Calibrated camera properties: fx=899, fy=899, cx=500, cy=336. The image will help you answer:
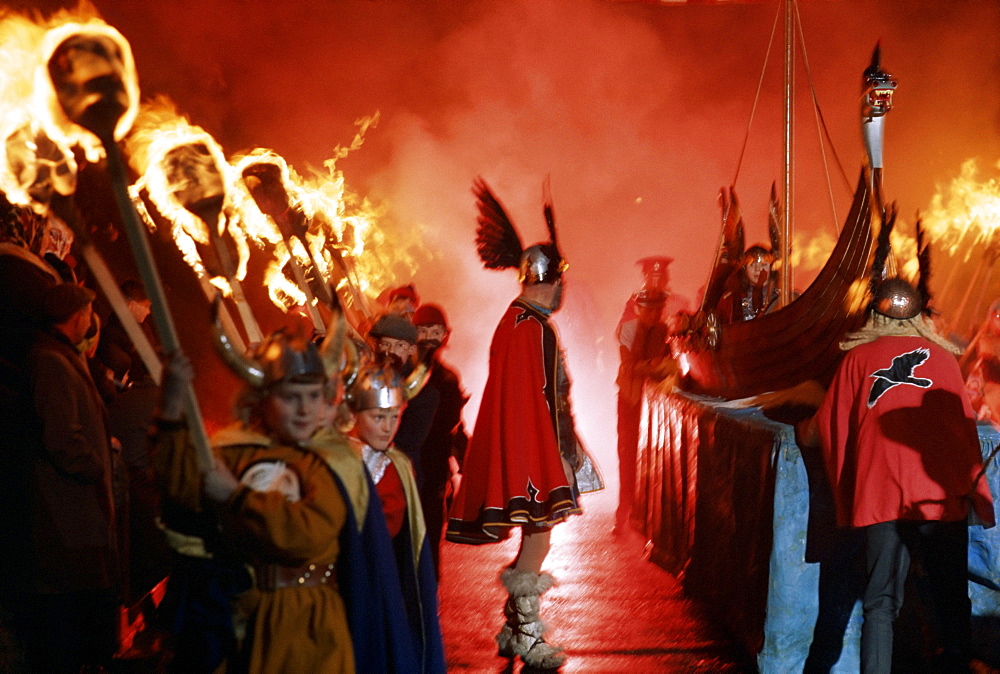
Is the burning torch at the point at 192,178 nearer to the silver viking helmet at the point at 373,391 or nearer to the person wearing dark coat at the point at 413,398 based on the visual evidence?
the silver viking helmet at the point at 373,391

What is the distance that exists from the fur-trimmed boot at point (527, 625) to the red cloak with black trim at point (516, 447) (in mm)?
261

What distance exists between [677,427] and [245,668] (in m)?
4.44

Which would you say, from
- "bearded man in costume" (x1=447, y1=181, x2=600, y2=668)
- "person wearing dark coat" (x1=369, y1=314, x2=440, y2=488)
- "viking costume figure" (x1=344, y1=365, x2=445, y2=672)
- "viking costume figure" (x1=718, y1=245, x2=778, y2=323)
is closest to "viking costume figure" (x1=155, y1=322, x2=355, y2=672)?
"viking costume figure" (x1=344, y1=365, x2=445, y2=672)

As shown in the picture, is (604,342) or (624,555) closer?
(624,555)

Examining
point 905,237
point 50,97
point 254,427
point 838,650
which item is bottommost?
point 838,650

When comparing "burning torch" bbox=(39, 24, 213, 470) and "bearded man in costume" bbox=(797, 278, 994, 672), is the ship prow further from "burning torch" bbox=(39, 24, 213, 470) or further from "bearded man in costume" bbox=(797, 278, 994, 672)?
"burning torch" bbox=(39, 24, 213, 470)

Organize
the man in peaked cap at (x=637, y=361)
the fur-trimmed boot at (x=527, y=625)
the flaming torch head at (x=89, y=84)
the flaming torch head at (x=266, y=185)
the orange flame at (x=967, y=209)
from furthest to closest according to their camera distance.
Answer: the orange flame at (x=967, y=209), the man in peaked cap at (x=637, y=361), the flaming torch head at (x=266, y=185), the fur-trimmed boot at (x=527, y=625), the flaming torch head at (x=89, y=84)

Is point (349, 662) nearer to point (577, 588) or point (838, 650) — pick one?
point (838, 650)

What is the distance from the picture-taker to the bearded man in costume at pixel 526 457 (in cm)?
461

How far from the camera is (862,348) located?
4.11m

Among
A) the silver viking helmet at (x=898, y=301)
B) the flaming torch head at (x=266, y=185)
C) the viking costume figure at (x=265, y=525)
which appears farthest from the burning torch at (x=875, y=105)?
the viking costume figure at (x=265, y=525)

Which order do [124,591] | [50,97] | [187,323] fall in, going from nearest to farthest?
1. [50,97]
2. [124,591]
3. [187,323]

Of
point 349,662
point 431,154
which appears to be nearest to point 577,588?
point 349,662

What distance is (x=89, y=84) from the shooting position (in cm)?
218
